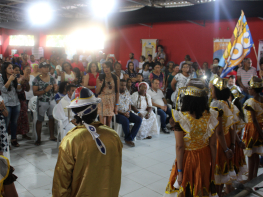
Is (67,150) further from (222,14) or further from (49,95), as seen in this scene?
(222,14)

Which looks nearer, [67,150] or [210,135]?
[67,150]

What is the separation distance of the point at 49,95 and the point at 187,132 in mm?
3299

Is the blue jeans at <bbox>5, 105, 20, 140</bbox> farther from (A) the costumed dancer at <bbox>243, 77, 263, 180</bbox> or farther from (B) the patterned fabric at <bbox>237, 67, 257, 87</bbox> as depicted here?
(B) the patterned fabric at <bbox>237, 67, 257, 87</bbox>

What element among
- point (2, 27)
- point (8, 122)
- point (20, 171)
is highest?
point (2, 27)

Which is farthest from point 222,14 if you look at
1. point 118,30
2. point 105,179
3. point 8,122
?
point 105,179

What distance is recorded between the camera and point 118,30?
36.8 ft

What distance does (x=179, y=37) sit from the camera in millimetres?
9234

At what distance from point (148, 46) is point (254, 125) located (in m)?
7.58

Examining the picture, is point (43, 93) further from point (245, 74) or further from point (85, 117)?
point (245, 74)

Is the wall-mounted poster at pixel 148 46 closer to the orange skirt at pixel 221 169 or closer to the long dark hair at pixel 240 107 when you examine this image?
the long dark hair at pixel 240 107

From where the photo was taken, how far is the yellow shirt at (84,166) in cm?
151

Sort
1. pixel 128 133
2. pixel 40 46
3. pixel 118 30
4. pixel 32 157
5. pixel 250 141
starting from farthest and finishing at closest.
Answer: pixel 40 46 → pixel 118 30 → pixel 128 133 → pixel 32 157 → pixel 250 141

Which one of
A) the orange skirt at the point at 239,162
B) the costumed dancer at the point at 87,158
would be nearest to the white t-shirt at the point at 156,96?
the orange skirt at the point at 239,162

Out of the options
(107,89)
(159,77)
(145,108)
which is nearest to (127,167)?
(107,89)
